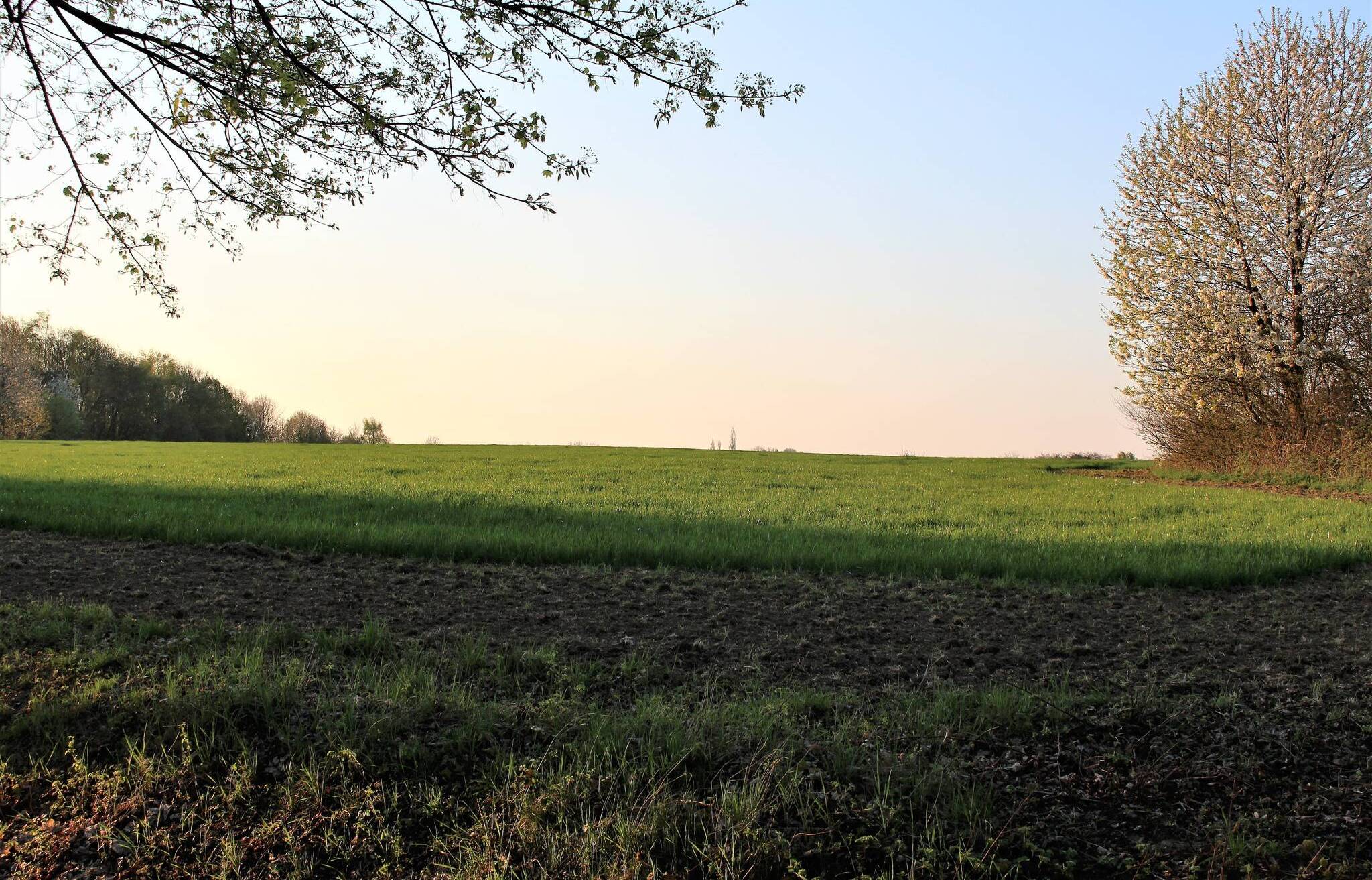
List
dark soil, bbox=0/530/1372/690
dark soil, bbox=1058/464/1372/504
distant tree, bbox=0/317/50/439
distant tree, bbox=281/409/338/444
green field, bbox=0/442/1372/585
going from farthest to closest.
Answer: distant tree, bbox=281/409/338/444 < distant tree, bbox=0/317/50/439 < dark soil, bbox=1058/464/1372/504 < green field, bbox=0/442/1372/585 < dark soil, bbox=0/530/1372/690

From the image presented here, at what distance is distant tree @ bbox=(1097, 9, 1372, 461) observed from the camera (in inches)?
883

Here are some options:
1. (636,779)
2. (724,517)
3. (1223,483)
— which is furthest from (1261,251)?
(636,779)

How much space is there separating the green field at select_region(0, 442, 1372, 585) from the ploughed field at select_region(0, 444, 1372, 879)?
12 cm

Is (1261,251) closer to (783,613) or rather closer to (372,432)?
(783,613)

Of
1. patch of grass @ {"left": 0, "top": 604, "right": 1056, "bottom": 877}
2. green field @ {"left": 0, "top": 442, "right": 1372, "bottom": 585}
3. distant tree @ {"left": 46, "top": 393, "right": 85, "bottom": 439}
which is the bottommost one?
patch of grass @ {"left": 0, "top": 604, "right": 1056, "bottom": 877}

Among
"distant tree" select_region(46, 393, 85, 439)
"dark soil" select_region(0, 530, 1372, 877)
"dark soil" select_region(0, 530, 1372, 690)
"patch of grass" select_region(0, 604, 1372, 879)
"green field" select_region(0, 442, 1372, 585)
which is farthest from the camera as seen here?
"distant tree" select_region(46, 393, 85, 439)

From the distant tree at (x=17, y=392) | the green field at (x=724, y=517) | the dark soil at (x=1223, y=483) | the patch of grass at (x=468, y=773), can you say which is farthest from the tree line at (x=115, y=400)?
the patch of grass at (x=468, y=773)

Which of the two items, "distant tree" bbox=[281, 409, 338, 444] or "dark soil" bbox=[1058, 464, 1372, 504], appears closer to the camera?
"dark soil" bbox=[1058, 464, 1372, 504]

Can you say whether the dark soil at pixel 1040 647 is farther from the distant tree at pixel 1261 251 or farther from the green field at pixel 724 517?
the distant tree at pixel 1261 251

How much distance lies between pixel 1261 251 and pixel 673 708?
86.4ft

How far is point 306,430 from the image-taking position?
70250 millimetres

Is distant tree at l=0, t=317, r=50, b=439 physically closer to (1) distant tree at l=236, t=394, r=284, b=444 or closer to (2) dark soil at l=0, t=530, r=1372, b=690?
(1) distant tree at l=236, t=394, r=284, b=444

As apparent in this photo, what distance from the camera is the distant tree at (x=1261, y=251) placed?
22422mm

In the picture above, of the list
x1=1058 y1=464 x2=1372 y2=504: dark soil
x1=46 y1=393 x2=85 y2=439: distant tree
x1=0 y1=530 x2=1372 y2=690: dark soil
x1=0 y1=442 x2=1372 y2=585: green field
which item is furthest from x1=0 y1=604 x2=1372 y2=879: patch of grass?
x1=46 y1=393 x2=85 y2=439: distant tree
